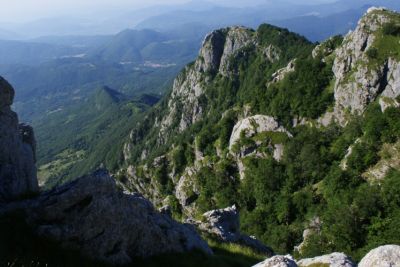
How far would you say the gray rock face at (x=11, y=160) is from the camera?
24.5 metres

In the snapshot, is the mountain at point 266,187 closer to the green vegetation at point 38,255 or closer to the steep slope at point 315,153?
the green vegetation at point 38,255

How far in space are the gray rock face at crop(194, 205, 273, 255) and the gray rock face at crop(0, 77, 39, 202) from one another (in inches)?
625

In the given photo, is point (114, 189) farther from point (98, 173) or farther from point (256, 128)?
point (256, 128)

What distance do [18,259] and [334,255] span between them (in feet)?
43.8

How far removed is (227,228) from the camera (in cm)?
4294

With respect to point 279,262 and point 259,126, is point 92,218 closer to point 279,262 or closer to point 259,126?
point 279,262

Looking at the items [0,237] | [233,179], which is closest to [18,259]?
[0,237]

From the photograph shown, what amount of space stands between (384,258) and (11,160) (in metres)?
20.9

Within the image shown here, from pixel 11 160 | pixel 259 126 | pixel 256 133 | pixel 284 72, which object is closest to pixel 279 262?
pixel 11 160

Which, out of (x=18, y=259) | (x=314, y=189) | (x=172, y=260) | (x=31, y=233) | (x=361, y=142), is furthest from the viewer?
(x=314, y=189)

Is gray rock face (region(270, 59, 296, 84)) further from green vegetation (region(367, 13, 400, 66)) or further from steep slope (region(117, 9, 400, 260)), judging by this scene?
green vegetation (region(367, 13, 400, 66))

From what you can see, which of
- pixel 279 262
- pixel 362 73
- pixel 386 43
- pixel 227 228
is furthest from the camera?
pixel 362 73

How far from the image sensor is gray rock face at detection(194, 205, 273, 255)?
37.9m

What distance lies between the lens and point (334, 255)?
2012 centimetres
